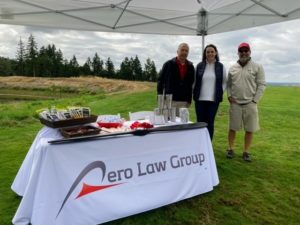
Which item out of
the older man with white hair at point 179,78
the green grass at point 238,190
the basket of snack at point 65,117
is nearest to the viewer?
the basket of snack at point 65,117

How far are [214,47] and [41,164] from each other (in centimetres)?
267

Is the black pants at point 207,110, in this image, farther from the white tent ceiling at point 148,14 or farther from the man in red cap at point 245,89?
the white tent ceiling at point 148,14

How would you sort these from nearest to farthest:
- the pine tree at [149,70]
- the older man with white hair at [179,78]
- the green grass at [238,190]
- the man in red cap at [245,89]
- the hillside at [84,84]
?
the green grass at [238,190] < the older man with white hair at [179,78] < the man in red cap at [245,89] < the hillside at [84,84] < the pine tree at [149,70]

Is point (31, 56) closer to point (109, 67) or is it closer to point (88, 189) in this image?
point (109, 67)

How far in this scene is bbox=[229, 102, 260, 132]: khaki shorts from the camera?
170 inches

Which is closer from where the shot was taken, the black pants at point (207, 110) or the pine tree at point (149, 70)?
the black pants at point (207, 110)

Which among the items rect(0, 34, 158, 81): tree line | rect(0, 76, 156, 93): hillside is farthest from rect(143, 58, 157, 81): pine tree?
rect(0, 76, 156, 93): hillside

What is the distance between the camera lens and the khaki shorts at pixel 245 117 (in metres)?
4.31

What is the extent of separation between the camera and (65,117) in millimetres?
2785

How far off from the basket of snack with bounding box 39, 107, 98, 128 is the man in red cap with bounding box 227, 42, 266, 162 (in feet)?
7.63

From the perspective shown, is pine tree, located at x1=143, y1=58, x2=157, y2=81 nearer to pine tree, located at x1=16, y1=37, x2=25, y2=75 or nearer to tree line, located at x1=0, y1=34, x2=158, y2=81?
tree line, located at x1=0, y1=34, x2=158, y2=81

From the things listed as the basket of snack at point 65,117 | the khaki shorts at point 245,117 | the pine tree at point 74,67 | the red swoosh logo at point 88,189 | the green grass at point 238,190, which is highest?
the pine tree at point 74,67

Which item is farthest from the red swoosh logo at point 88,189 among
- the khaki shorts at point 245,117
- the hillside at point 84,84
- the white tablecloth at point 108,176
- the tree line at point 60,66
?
the tree line at point 60,66

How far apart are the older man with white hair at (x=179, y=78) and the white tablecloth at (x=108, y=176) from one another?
801mm
